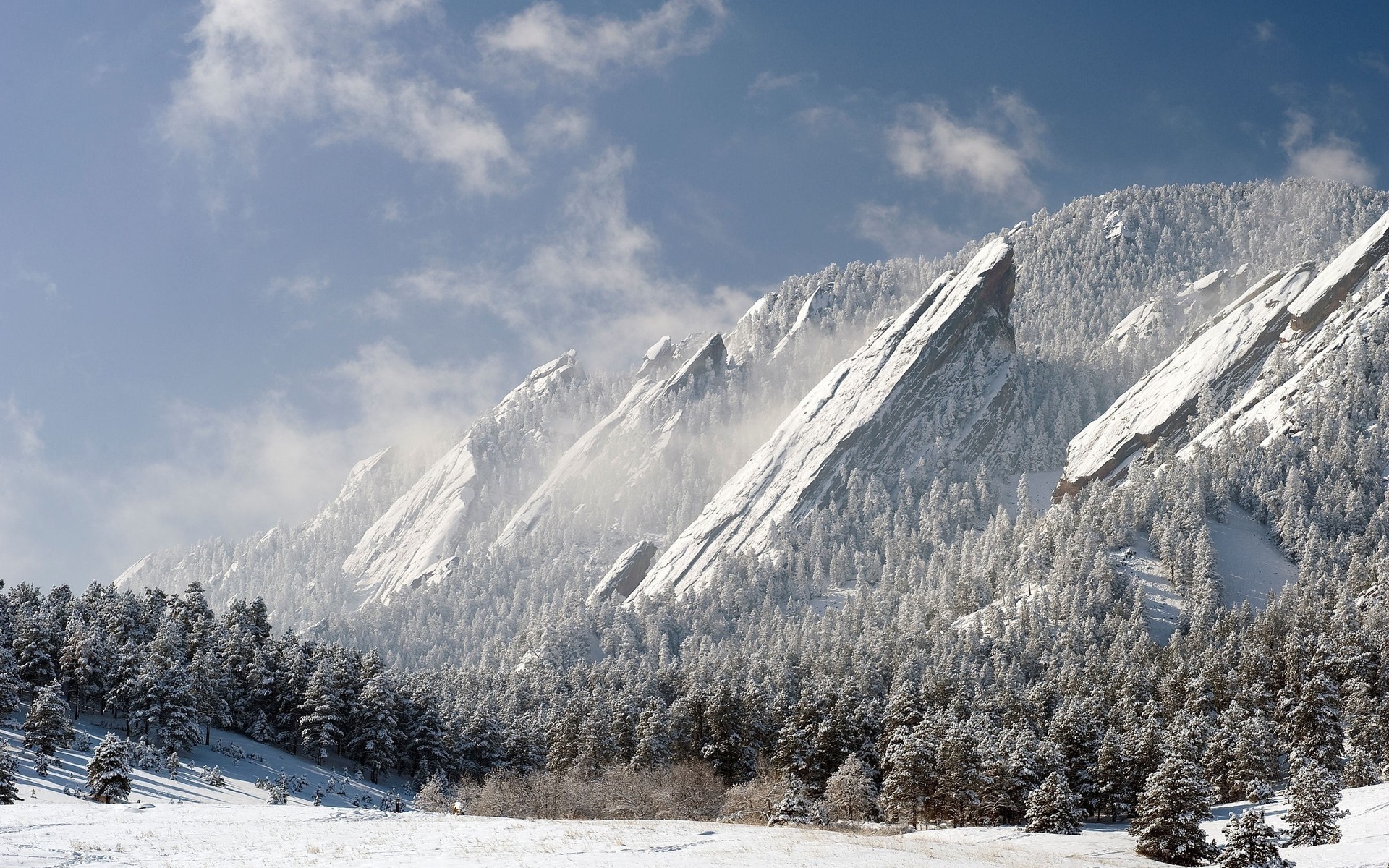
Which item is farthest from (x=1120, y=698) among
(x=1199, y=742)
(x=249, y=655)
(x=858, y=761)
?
(x=249, y=655)

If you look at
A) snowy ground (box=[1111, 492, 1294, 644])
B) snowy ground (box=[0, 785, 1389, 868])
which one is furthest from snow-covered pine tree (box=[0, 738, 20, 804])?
snowy ground (box=[1111, 492, 1294, 644])

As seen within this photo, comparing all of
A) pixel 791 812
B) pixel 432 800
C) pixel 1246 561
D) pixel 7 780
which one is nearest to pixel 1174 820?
pixel 791 812

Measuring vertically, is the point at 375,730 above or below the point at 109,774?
above

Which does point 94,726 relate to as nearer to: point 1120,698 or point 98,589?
point 98,589

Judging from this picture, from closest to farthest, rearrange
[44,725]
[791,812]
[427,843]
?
[427,843], [791,812], [44,725]

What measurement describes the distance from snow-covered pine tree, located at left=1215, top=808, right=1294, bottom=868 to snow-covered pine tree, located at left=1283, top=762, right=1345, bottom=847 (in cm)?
1047

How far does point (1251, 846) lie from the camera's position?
140 feet

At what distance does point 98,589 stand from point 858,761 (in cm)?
9302

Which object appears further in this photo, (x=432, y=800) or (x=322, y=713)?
(x=322, y=713)

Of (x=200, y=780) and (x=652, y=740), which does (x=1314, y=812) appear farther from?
(x=200, y=780)

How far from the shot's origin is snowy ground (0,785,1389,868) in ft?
99.0

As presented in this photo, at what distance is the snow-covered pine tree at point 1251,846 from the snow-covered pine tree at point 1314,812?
1047 centimetres

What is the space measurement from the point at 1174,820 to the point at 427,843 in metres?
40.7

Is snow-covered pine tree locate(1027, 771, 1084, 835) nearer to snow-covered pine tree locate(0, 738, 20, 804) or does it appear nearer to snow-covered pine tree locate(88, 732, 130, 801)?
snow-covered pine tree locate(88, 732, 130, 801)
